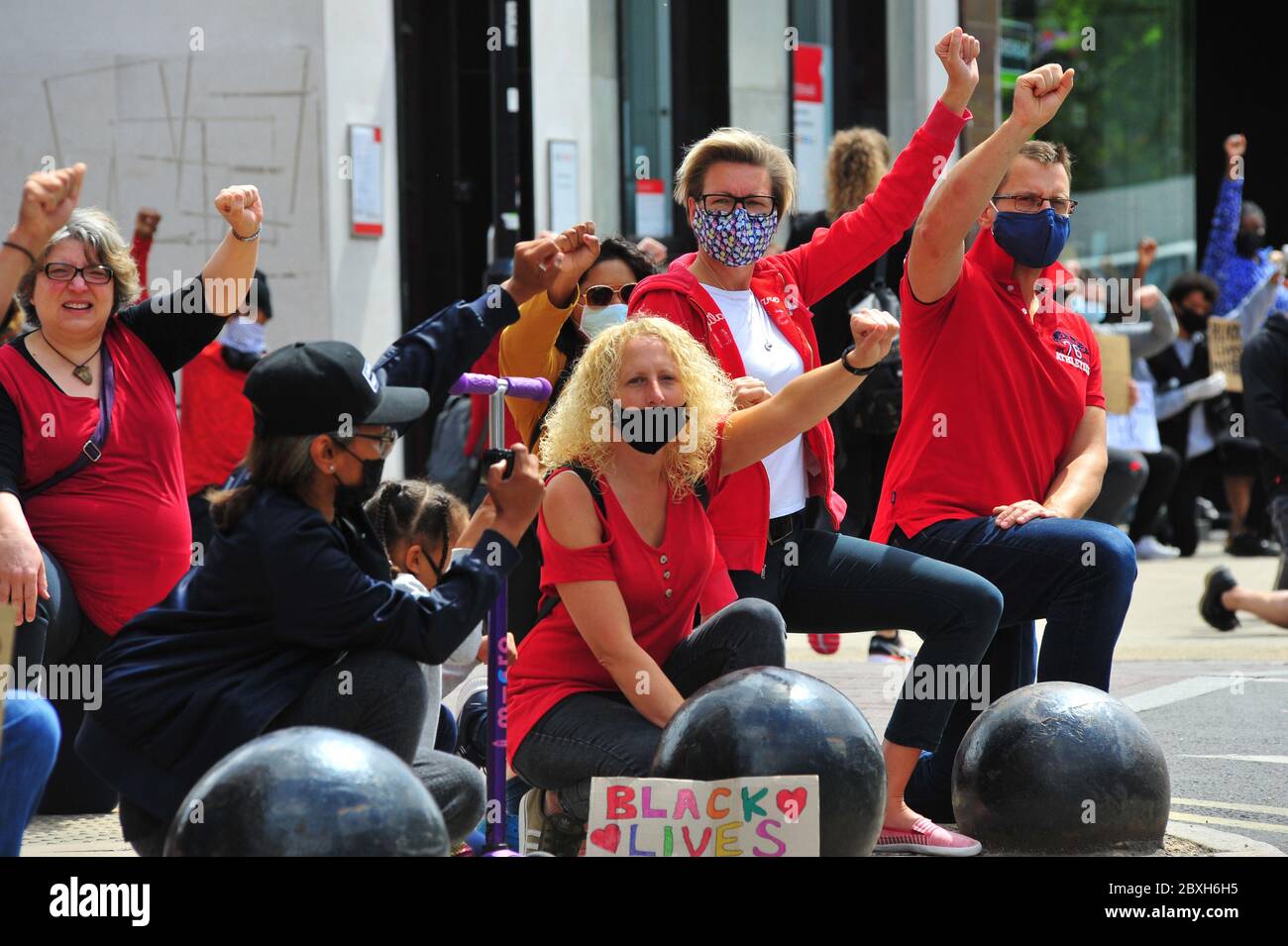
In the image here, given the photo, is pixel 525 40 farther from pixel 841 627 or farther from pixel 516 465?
pixel 516 465

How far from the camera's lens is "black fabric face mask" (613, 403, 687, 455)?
189 inches

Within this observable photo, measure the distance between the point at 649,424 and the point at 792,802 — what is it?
1094 millimetres

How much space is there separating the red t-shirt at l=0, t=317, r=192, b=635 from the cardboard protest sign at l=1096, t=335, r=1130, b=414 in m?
7.12

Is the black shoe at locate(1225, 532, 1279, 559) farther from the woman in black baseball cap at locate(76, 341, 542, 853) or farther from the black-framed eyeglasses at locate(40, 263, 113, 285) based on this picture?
the woman in black baseball cap at locate(76, 341, 542, 853)

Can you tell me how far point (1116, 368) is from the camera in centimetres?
1172

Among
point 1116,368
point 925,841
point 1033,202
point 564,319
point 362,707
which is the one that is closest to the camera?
point 362,707

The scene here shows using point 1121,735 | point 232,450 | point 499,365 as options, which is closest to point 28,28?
point 232,450

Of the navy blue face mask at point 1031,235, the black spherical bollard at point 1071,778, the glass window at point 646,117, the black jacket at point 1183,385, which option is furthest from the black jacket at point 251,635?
the black jacket at point 1183,385

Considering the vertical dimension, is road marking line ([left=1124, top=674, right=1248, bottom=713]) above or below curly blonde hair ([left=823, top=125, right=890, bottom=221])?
below

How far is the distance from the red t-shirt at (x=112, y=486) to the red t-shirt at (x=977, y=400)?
2.14 m

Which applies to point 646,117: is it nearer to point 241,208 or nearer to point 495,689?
point 241,208

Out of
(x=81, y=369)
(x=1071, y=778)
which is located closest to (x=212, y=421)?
(x=81, y=369)

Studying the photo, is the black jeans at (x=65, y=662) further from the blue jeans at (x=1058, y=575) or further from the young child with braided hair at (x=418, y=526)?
the blue jeans at (x=1058, y=575)

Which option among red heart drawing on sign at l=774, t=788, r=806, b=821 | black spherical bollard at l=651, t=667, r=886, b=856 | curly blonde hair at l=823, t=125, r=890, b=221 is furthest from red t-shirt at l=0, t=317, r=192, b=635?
curly blonde hair at l=823, t=125, r=890, b=221
